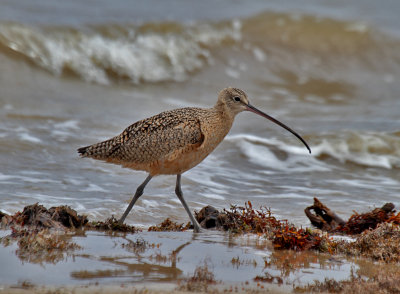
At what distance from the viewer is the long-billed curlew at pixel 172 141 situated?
6.13 meters

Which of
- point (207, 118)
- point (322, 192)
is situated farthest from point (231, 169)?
point (207, 118)

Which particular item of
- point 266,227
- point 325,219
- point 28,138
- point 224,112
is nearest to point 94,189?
point 224,112

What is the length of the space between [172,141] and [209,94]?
373 inches

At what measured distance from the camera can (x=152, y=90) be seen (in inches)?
603

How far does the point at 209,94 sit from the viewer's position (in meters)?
15.5

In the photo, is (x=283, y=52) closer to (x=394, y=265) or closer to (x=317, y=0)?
(x=317, y=0)

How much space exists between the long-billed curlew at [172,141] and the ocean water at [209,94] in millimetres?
934

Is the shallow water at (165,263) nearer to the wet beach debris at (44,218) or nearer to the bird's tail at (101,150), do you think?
the wet beach debris at (44,218)

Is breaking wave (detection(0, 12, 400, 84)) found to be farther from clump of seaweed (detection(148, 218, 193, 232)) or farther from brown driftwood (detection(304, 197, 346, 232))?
brown driftwood (detection(304, 197, 346, 232))

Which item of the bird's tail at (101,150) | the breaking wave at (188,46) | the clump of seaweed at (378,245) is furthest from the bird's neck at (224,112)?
the breaking wave at (188,46)

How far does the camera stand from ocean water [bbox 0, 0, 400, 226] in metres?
8.37

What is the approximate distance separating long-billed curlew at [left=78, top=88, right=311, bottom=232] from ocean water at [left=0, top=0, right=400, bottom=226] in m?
0.93

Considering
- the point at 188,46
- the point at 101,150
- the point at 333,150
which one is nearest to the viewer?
the point at 101,150

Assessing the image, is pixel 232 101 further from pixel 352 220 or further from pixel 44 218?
pixel 44 218
